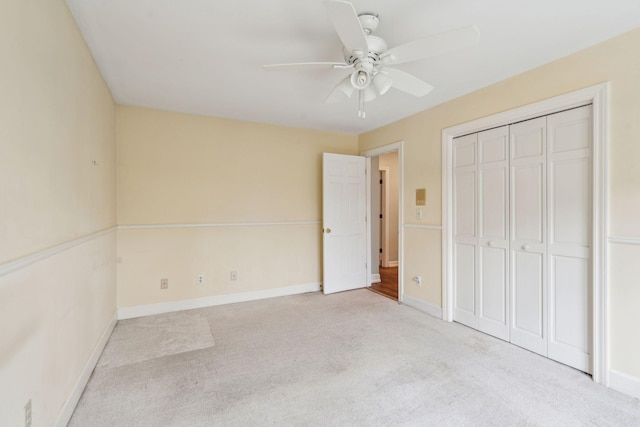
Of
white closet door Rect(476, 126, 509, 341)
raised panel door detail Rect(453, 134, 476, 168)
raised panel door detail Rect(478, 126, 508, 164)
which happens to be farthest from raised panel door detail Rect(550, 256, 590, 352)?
raised panel door detail Rect(453, 134, 476, 168)

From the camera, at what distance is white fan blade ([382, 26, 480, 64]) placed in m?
1.40

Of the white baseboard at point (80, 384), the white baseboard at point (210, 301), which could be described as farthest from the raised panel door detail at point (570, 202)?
the white baseboard at point (80, 384)

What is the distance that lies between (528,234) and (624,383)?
1.12 metres

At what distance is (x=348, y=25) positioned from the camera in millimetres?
1385

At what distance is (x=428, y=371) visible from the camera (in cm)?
213

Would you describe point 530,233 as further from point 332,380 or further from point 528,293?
point 332,380

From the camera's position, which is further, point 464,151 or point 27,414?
point 464,151

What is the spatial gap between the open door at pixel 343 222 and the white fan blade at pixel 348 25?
245 centimetres

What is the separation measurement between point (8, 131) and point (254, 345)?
86.0 inches

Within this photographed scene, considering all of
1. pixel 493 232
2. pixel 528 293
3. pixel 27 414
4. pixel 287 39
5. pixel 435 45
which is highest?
pixel 287 39

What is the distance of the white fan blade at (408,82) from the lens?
74.3 inches

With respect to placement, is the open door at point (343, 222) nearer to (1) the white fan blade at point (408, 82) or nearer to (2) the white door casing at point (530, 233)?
(2) the white door casing at point (530, 233)

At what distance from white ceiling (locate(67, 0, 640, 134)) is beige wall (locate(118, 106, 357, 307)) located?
592 millimetres

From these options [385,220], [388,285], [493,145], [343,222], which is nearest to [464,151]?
[493,145]
